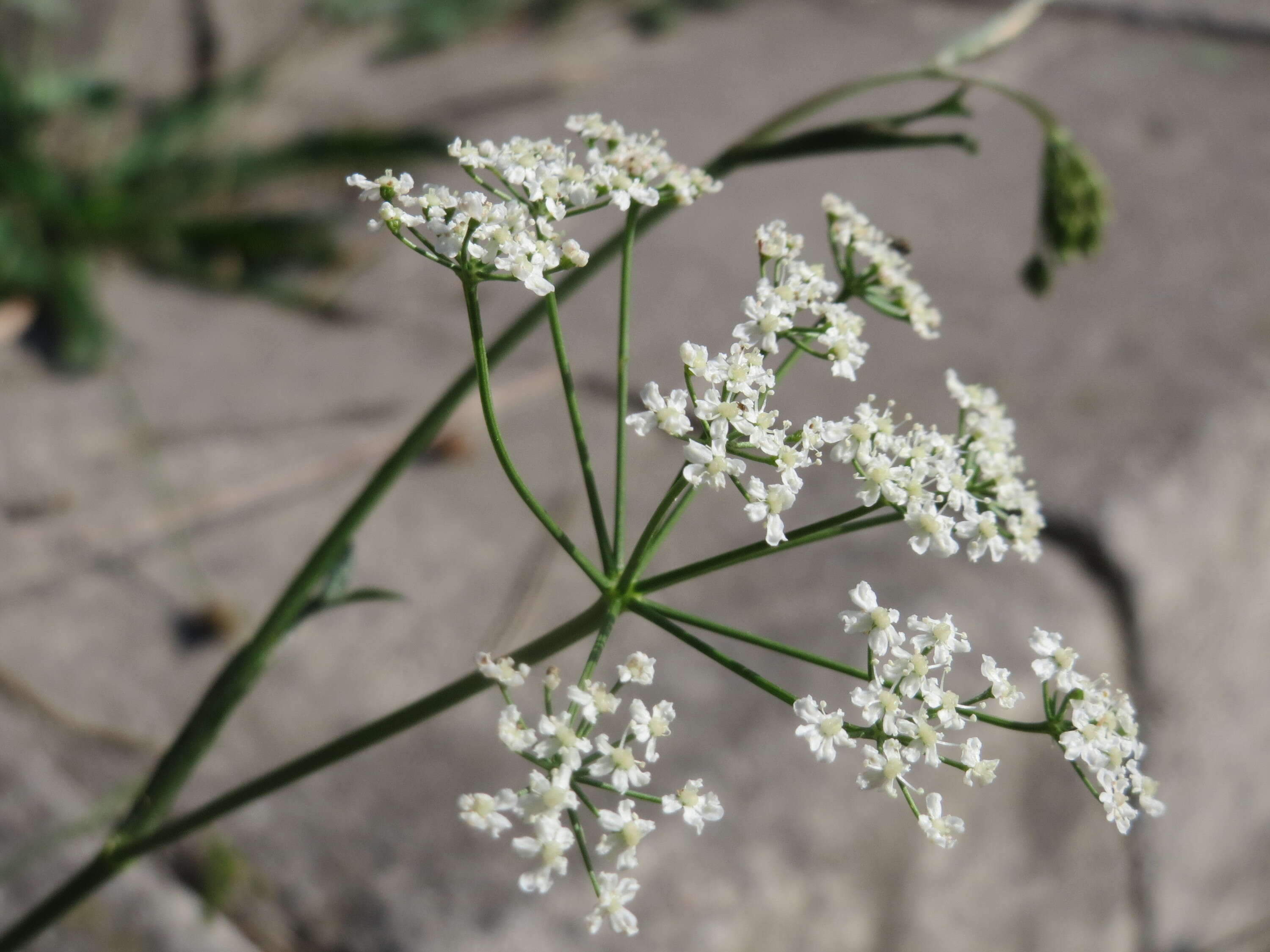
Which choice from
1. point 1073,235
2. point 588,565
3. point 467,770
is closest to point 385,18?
point 467,770

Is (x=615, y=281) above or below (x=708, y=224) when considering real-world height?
below

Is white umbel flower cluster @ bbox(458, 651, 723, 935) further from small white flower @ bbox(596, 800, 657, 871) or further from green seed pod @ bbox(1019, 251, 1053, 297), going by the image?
green seed pod @ bbox(1019, 251, 1053, 297)

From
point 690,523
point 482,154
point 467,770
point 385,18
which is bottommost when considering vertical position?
point 467,770

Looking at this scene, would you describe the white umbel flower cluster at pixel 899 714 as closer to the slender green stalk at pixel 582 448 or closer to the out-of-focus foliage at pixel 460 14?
the slender green stalk at pixel 582 448

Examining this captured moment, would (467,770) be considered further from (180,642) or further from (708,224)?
(708,224)

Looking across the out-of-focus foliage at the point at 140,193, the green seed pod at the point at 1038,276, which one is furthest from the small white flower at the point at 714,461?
the out-of-focus foliage at the point at 140,193

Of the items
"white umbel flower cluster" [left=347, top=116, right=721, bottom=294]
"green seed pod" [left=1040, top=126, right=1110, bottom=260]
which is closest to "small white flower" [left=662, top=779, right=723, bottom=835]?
"white umbel flower cluster" [left=347, top=116, right=721, bottom=294]

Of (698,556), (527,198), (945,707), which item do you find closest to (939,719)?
(945,707)
